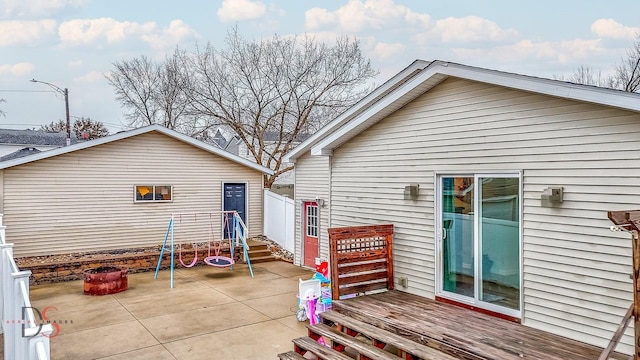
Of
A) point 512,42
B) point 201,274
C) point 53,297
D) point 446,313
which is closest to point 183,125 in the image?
point 201,274

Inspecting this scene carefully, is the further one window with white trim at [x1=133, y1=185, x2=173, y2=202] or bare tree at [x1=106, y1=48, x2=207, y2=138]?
bare tree at [x1=106, y1=48, x2=207, y2=138]

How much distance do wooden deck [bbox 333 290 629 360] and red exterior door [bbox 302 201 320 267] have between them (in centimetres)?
512

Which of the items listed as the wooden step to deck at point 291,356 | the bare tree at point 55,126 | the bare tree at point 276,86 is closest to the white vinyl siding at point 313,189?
the wooden step to deck at point 291,356

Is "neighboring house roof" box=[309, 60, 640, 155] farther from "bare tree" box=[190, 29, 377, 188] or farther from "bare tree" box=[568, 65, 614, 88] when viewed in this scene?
"bare tree" box=[568, 65, 614, 88]

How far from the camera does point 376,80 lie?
1889 centimetres

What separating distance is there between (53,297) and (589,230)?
29.9 feet

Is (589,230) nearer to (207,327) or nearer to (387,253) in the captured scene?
(387,253)

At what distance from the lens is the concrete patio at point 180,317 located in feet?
18.4

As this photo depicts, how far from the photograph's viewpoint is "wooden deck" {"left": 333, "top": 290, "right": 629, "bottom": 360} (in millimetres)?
3969

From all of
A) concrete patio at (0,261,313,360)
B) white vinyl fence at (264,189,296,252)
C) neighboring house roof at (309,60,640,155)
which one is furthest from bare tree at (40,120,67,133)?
neighboring house roof at (309,60,640,155)

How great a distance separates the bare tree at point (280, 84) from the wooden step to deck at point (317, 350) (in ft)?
43.0

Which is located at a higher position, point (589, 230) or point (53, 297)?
point (589, 230)

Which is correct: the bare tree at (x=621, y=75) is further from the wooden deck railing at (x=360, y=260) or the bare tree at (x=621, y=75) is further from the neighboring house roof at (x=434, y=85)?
the wooden deck railing at (x=360, y=260)

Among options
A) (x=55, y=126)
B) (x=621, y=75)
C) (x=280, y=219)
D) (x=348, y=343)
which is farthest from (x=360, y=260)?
(x=55, y=126)
